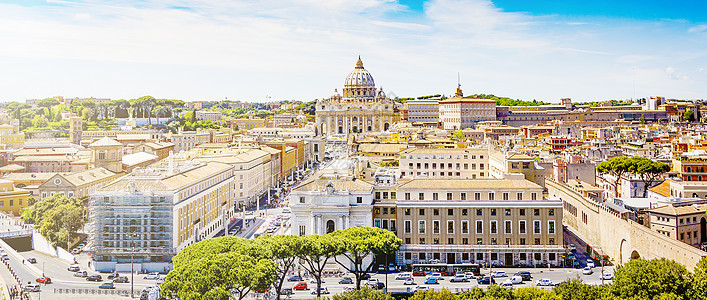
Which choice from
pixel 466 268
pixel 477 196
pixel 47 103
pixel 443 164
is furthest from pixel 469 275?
pixel 47 103

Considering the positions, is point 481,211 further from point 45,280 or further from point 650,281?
point 45,280

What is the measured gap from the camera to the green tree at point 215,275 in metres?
27.5

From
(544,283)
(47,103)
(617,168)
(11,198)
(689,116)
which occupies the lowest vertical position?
(544,283)

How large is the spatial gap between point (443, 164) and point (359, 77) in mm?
103506

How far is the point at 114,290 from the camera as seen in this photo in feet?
110

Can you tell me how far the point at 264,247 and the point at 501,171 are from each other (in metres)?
25.3

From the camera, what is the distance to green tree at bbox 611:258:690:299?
26.0m

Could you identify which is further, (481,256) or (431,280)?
(481,256)

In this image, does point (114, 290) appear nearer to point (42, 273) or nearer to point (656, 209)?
point (42, 273)

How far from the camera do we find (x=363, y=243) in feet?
111

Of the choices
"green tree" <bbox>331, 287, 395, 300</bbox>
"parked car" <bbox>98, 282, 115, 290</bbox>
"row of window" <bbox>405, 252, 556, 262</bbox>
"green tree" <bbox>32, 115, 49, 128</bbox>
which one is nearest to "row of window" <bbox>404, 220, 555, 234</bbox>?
"row of window" <bbox>405, 252, 556, 262</bbox>

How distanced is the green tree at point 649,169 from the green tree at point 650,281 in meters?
27.3

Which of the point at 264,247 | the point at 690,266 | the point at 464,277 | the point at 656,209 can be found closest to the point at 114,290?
the point at 264,247

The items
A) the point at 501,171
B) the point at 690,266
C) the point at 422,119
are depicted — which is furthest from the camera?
the point at 422,119
